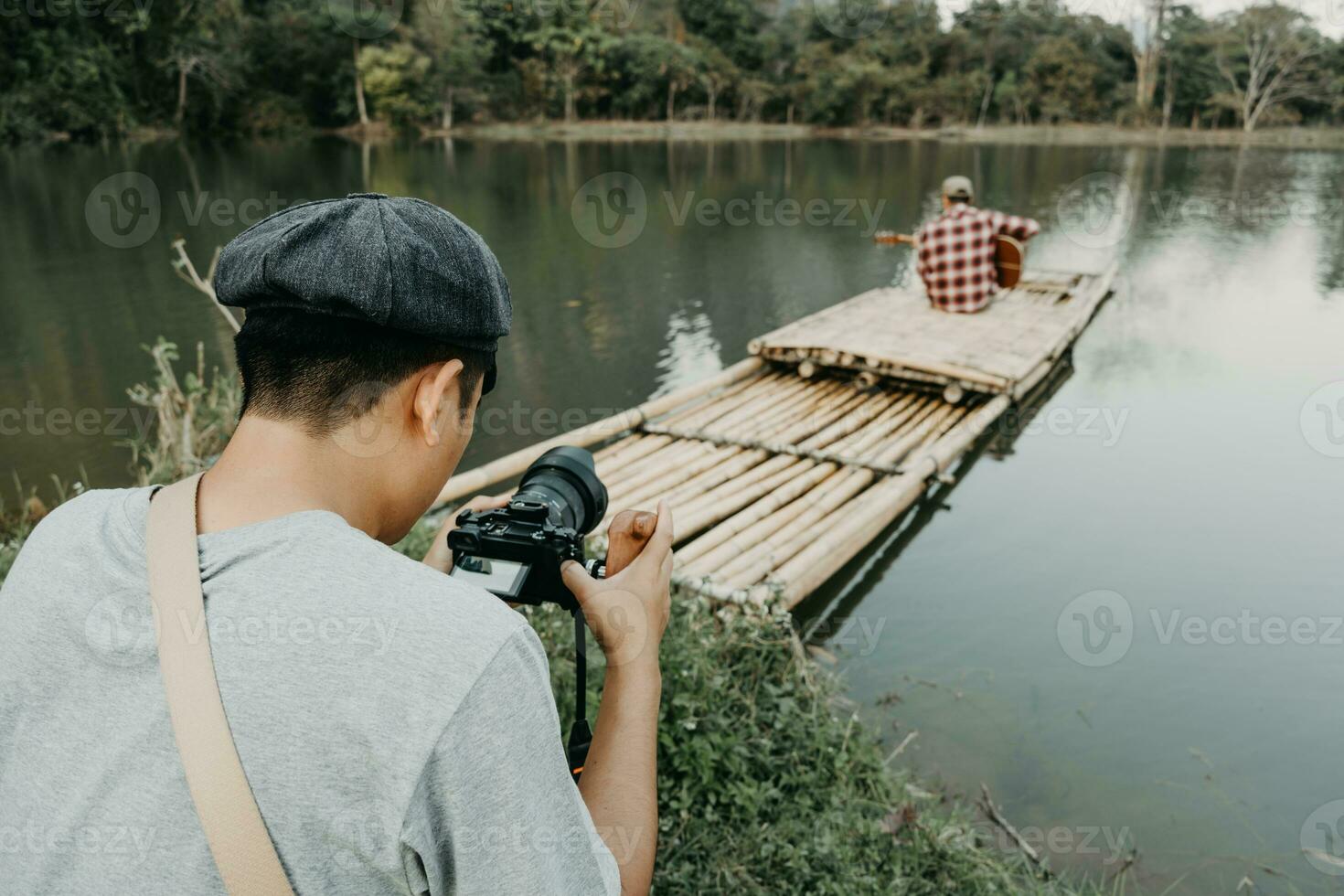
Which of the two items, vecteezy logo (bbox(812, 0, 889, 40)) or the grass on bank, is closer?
the grass on bank

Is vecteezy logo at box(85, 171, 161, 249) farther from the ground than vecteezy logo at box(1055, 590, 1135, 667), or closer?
farther from the ground

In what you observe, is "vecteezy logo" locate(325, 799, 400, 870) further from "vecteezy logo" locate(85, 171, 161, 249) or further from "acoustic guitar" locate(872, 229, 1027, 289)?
"vecteezy logo" locate(85, 171, 161, 249)

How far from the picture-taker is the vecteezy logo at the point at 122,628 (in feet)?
2.92

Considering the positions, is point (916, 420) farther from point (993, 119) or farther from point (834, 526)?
point (993, 119)

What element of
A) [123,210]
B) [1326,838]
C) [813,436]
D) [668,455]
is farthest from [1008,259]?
[123,210]

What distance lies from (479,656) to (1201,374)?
9012 mm

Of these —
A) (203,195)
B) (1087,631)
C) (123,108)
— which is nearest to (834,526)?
(1087,631)

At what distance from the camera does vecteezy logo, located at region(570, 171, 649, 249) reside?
14477 mm

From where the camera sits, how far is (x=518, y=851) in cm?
87

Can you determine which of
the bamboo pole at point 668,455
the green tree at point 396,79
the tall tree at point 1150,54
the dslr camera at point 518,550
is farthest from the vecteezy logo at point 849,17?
the dslr camera at point 518,550

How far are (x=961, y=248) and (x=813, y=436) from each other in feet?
9.53

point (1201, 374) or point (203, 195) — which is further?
point (203, 195)

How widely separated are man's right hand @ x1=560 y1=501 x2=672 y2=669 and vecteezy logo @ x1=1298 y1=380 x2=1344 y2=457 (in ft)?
22.8

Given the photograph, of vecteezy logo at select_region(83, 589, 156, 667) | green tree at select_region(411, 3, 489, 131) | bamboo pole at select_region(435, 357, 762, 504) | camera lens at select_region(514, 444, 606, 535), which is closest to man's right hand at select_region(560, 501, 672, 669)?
camera lens at select_region(514, 444, 606, 535)
